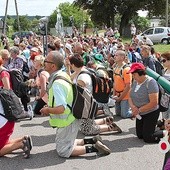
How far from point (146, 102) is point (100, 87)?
1.16 m

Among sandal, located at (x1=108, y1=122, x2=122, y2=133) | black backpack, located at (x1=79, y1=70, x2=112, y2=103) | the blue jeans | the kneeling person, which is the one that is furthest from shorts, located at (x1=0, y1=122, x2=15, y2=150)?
the blue jeans

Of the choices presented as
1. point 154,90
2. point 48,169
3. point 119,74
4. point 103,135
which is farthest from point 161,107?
point 48,169

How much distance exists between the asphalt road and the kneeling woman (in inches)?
8.1

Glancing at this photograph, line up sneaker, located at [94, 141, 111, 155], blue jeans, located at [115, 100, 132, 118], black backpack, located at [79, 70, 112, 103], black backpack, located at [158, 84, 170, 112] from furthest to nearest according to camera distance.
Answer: blue jeans, located at [115, 100, 132, 118]
black backpack, located at [79, 70, 112, 103]
black backpack, located at [158, 84, 170, 112]
sneaker, located at [94, 141, 111, 155]

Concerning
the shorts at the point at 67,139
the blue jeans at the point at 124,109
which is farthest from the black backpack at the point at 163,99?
Answer: the blue jeans at the point at 124,109

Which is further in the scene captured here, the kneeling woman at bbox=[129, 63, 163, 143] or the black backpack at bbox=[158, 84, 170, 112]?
the black backpack at bbox=[158, 84, 170, 112]

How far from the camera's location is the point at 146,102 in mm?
6316

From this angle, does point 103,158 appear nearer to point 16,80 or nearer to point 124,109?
point 124,109

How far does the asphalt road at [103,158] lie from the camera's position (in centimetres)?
540

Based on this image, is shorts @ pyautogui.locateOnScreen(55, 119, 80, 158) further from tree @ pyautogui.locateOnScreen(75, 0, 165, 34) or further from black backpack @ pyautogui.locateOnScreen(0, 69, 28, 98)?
tree @ pyautogui.locateOnScreen(75, 0, 165, 34)

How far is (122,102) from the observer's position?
813 cm

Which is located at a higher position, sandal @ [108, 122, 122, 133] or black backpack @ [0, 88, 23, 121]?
black backpack @ [0, 88, 23, 121]

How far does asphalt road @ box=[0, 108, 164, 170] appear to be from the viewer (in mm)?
5398

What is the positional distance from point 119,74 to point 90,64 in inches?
30.9
